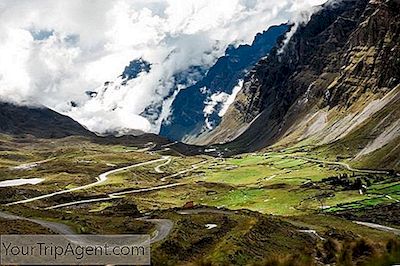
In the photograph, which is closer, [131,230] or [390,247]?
[390,247]

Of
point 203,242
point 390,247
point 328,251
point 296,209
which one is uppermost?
point 390,247

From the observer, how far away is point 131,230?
85125 mm

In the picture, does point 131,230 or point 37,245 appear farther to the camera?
point 131,230

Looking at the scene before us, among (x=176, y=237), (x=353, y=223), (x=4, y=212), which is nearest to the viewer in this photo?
(x=176, y=237)

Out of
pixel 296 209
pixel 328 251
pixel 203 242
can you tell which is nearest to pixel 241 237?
pixel 203 242

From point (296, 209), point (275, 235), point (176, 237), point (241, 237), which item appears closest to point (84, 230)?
point (176, 237)

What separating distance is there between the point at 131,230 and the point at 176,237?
1199 cm

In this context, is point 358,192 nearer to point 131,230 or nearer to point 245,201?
point 245,201

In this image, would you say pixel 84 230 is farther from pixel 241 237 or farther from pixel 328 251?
pixel 328 251

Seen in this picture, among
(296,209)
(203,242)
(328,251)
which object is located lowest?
(296,209)

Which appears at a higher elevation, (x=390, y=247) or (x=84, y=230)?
(x=390, y=247)

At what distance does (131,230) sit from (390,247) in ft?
194

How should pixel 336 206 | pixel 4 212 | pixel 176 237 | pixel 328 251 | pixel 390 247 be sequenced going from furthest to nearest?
pixel 336 206, pixel 4 212, pixel 176 237, pixel 328 251, pixel 390 247

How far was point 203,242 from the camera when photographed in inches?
3063
